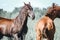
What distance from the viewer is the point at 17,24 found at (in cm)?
372

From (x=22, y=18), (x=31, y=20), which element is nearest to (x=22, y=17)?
(x=22, y=18)

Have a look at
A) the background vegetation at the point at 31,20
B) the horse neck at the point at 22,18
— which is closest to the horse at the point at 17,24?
the horse neck at the point at 22,18

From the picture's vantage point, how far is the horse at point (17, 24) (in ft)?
11.9

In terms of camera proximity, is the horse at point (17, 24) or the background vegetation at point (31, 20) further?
the background vegetation at point (31, 20)

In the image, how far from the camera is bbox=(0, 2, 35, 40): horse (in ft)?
11.9

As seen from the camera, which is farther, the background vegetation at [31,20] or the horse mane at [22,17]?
the background vegetation at [31,20]

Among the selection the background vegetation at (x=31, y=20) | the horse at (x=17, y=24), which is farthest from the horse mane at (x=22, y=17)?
the background vegetation at (x=31, y=20)

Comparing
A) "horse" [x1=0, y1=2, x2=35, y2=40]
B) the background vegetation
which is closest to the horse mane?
"horse" [x1=0, y1=2, x2=35, y2=40]

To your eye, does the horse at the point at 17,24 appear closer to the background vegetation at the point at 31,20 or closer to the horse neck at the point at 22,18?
the horse neck at the point at 22,18

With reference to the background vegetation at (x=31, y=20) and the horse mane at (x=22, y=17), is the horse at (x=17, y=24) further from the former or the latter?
the background vegetation at (x=31, y=20)

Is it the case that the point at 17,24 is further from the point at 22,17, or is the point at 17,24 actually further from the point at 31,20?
the point at 31,20

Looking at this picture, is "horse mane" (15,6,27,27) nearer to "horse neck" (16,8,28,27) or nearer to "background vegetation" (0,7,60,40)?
"horse neck" (16,8,28,27)

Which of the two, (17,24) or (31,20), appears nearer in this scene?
(17,24)

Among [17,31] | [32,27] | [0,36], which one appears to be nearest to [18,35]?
[17,31]
